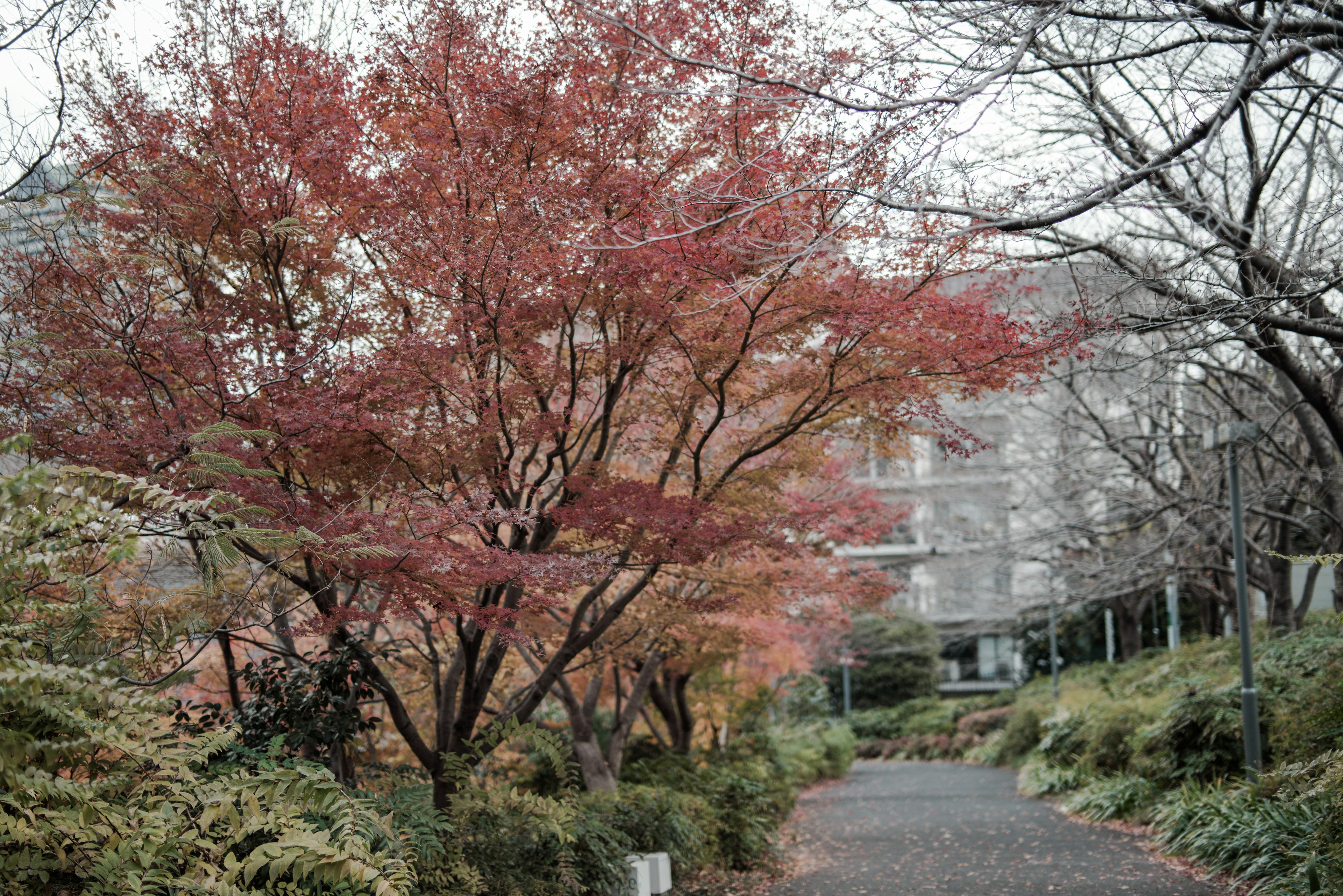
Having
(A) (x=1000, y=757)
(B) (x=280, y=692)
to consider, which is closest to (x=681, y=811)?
(B) (x=280, y=692)

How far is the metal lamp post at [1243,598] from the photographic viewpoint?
30.5ft

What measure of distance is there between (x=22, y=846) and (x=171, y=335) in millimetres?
3145

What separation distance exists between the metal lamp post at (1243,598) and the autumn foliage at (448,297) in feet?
15.0

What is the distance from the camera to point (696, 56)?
21.9 feet

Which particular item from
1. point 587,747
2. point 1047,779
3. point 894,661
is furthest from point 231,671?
point 894,661

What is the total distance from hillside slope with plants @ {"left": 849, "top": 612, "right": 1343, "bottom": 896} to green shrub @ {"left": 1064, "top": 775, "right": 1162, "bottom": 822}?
0.8 inches

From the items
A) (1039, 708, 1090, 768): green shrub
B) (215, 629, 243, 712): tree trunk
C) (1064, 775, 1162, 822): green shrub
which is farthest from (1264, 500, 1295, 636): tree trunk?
(215, 629, 243, 712): tree trunk

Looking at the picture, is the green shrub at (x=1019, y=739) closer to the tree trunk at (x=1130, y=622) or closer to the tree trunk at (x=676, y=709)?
the tree trunk at (x=1130, y=622)

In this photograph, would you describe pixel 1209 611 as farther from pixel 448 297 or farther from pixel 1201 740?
pixel 448 297

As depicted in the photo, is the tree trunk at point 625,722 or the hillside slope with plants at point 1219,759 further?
the tree trunk at point 625,722

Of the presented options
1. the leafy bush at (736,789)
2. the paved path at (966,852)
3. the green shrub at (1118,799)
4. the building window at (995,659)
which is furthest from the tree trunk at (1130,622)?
the building window at (995,659)

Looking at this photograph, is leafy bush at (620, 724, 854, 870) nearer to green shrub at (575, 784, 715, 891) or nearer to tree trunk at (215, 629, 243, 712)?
green shrub at (575, 784, 715, 891)

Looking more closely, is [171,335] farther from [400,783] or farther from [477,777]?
[477,777]

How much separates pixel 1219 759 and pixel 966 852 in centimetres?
294
